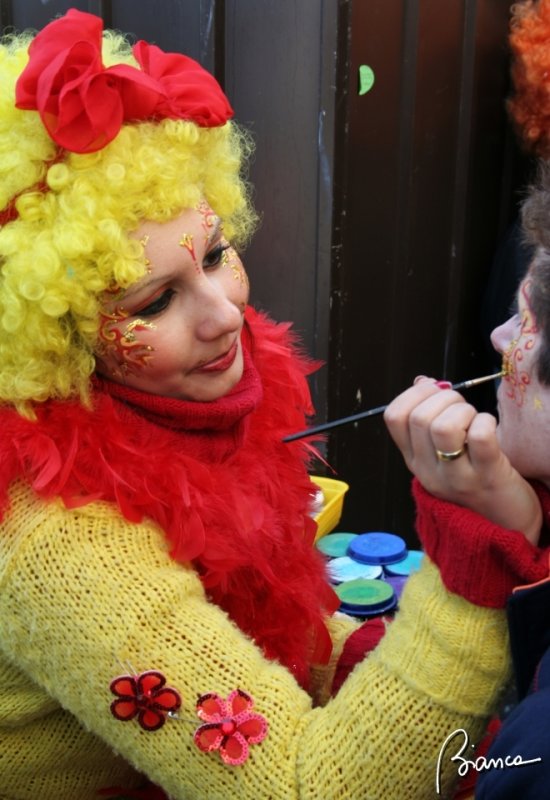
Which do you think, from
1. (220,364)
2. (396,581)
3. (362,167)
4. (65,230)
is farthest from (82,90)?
(362,167)

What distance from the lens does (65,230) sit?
147 centimetres

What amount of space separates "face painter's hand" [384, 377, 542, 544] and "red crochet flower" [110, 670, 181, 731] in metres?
0.47

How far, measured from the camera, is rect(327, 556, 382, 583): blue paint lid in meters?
2.35

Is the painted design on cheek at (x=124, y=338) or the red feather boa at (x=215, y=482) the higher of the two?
the painted design on cheek at (x=124, y=338)

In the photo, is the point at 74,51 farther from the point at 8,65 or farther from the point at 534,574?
the point at 534,574

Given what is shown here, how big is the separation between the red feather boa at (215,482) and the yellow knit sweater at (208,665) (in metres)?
0.05

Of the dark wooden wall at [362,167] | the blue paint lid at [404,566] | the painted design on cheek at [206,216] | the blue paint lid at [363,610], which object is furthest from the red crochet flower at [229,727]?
the dark wooden wall at [362,167]

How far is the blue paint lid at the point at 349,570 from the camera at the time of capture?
2352 mm

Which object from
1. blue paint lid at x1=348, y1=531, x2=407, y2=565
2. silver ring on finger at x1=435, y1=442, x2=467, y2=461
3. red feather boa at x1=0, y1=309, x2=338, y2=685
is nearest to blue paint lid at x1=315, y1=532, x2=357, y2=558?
blue paint lid at x1=348, y1=531, x2=407, y2=565

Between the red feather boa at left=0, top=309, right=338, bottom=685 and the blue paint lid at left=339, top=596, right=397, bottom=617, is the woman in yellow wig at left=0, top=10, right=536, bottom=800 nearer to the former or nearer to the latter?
the red feather boa at left=0, top=309, right=338, bottom=685

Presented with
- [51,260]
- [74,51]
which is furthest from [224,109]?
[51,260]

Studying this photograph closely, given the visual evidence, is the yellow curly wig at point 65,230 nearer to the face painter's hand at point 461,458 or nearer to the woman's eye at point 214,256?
the woman's eye at point 214,256

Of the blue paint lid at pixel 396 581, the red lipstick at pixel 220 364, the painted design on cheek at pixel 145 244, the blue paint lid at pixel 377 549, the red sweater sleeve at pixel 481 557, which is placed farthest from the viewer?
the blue paint lid at pixel 377 549

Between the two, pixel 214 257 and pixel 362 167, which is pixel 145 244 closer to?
pixel 214 257
